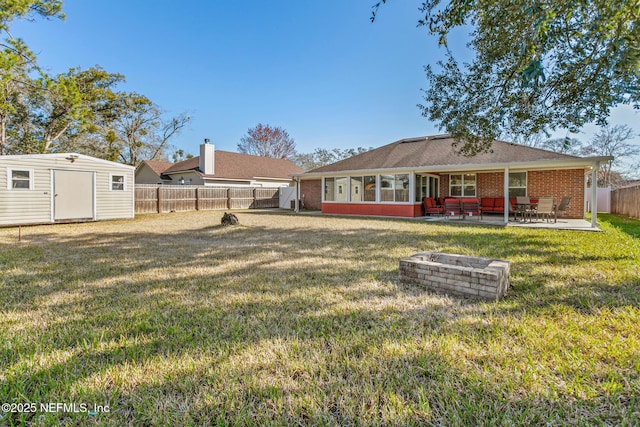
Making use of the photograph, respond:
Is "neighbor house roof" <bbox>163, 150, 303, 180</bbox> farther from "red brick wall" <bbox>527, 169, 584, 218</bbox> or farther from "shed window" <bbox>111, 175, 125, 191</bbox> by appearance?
"red brick wall" <bbox>527, 169, 584, 218</bbox>

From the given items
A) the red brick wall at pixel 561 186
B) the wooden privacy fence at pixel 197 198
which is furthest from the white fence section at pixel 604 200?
the wooden privacy fence at pixel 197 198

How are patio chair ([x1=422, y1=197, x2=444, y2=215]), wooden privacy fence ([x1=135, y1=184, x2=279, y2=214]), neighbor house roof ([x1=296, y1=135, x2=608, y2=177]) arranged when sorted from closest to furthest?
neighbor house roof ([x1=296, y1=135, x2=608, y2=177]), patio chair ([x1=422, y1=197, x2=444, y2=215]), wooden privacy fence ([x1=135, y1=184, x2=279, y2=214])

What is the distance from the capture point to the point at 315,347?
250 cm

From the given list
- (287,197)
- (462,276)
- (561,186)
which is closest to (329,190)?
(287,197)

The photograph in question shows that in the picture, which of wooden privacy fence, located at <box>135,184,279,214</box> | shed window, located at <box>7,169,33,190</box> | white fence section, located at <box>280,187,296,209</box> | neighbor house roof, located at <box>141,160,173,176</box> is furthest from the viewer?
neighbor house roof, located at <box>141,160,173,176</box>

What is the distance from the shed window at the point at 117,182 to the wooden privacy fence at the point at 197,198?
361cm

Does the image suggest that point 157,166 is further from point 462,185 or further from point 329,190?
point 462,185

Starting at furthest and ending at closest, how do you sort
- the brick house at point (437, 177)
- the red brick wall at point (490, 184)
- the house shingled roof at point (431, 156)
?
the red brick wall at point (490, 184) < the brick house at point (437, 177) < the house shingled roof at point (431, 156)

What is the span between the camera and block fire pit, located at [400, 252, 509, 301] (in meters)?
3.57

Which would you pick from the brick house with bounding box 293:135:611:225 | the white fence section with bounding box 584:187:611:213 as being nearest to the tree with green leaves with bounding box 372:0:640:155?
the brick house with bounding box 293:135:611:225

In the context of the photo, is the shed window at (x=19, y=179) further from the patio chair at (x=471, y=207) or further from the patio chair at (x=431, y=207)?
the patio chair at (x=471, y=207)

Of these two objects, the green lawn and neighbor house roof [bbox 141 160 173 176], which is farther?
neighbor house roof [bbox 141 160 173 176]

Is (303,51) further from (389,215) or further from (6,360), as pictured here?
(6,360)

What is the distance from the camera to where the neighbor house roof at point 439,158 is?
39.6 feet
